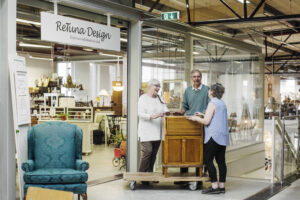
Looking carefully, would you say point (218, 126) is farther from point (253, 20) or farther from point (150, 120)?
point (253, 20)

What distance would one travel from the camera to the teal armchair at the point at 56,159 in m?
5.03

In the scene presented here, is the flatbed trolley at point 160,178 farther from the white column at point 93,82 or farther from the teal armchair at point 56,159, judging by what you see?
the white column at point 93,82

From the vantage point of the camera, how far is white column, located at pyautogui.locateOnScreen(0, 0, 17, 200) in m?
5.21

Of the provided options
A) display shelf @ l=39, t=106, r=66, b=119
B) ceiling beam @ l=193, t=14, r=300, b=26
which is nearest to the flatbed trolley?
ceiling beam @ l=193, t=14, r=300, b=26

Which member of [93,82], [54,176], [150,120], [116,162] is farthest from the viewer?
[93,82]

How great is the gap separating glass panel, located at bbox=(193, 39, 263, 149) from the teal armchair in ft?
14.9

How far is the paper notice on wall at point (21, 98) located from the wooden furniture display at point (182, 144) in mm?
2092

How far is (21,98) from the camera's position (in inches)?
205

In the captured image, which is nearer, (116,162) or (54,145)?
(54,145)

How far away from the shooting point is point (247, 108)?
12.4 m

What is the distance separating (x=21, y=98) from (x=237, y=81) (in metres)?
7.80

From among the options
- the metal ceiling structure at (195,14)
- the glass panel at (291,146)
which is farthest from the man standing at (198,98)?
the glass panel at (291,146)

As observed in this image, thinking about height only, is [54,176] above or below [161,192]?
above

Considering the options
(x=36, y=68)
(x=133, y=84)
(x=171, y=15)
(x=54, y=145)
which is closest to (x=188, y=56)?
(x=133, y=84)
